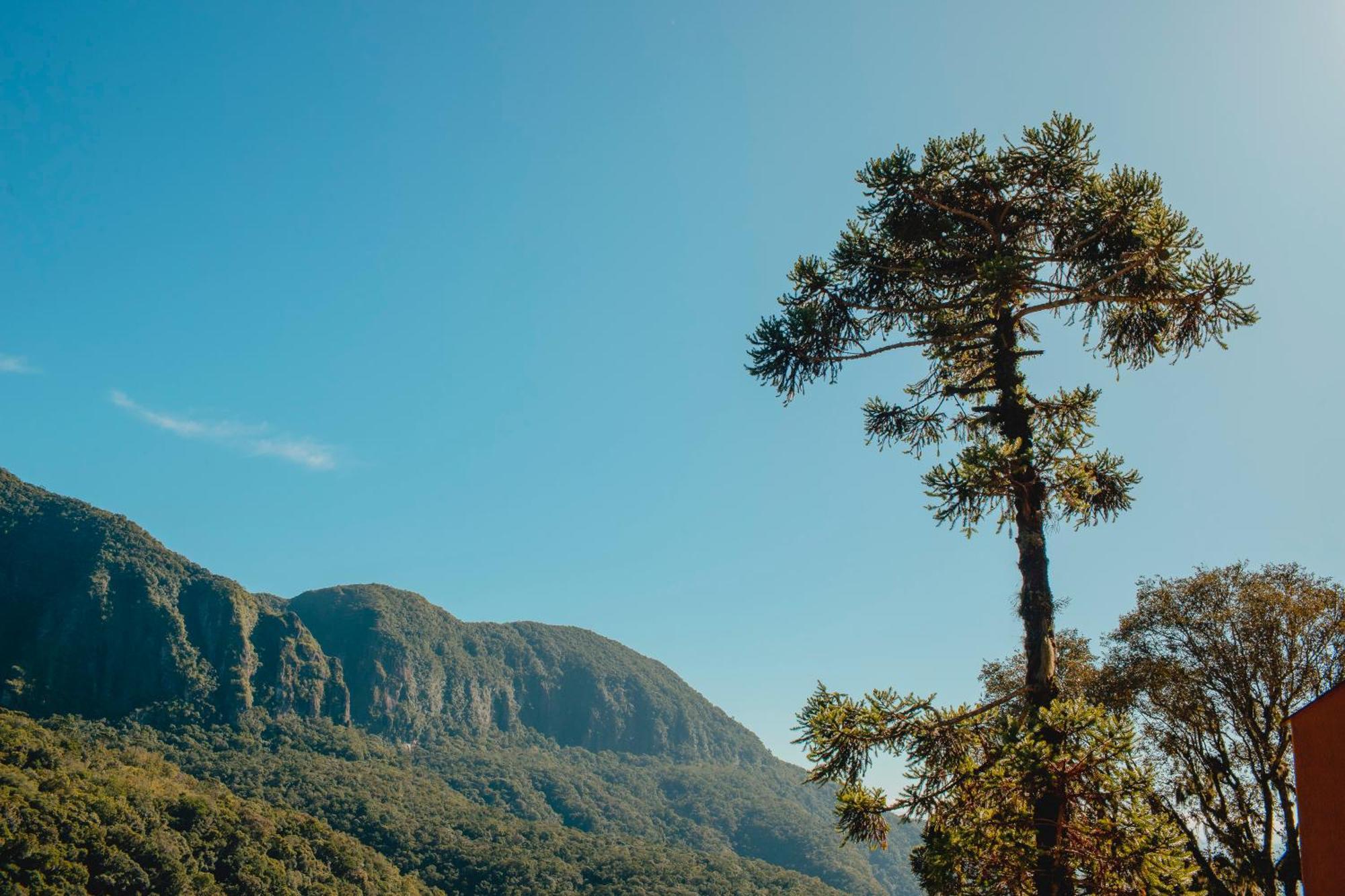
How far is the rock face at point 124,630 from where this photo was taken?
142250 millimetres

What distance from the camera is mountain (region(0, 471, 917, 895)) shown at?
107250mm

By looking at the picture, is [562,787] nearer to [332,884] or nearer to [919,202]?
[332,884]

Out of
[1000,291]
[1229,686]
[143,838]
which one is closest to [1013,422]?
[1000,291]

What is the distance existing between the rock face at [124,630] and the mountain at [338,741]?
1.16 feet

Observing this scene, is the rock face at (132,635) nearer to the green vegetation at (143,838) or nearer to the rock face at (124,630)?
the rock face at (124,630)

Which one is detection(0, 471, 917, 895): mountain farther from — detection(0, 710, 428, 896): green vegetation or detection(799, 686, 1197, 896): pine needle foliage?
detection(799, 686, 1197, 896): pine needle foliage

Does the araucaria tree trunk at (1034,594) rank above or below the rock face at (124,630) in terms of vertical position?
below

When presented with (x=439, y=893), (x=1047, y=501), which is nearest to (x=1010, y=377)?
(x=1047, y=501)

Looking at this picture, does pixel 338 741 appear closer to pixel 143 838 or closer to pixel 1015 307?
pixel 143 838

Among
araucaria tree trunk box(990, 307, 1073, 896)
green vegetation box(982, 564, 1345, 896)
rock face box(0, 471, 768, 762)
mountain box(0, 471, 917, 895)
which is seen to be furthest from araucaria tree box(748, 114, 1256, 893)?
rock face box(0, 471, 768, 762)

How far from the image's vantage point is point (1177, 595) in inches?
628

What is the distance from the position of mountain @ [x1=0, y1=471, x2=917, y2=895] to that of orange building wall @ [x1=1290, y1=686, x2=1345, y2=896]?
101849 mm

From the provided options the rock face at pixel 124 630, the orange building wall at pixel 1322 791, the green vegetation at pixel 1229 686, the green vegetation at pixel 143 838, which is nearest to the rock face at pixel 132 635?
the rock face at pixel 124 630

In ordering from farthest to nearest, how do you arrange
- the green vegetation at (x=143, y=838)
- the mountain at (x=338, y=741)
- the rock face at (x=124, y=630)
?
the rock face at (x=124, y=630), the mountain at (x=338, y=741), the green vegetation at (x=143, y=838)
